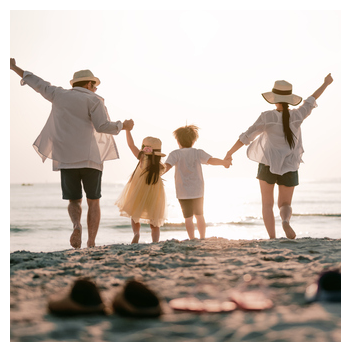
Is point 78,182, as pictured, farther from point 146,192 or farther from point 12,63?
point 12,63

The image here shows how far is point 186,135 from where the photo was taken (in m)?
6.16

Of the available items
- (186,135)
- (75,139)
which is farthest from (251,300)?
(186,135)

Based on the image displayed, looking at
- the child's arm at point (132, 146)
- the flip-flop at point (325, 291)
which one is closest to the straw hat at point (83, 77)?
the child's arm at point (132, 146)

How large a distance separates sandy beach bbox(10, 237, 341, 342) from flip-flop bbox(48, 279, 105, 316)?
2.0 inches

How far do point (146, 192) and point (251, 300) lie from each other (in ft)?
11.2

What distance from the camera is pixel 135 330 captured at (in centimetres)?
217

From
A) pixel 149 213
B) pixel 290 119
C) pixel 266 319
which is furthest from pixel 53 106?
pixel 266 319

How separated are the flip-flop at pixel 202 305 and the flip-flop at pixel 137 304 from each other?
133 millimetres

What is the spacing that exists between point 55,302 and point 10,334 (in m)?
0.32

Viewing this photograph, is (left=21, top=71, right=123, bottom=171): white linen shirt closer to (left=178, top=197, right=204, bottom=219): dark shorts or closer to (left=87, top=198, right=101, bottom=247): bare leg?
(left=87, top=198, right=101, bottom=247): bare leg

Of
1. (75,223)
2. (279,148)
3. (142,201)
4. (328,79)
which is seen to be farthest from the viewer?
(142,201)

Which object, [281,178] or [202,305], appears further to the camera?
[281,178]

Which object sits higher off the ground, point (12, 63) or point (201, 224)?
point (12, 63)

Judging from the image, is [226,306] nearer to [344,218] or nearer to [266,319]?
[266,319]
